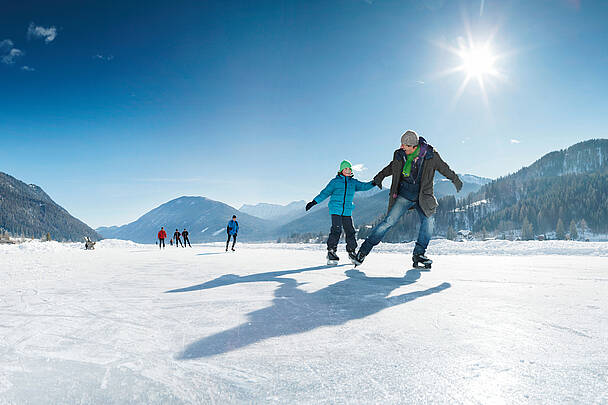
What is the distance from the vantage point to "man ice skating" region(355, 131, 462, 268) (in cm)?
539

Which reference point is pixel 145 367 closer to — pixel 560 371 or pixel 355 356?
pixel 355 356

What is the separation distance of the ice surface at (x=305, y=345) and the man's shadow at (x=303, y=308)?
2 centimetres

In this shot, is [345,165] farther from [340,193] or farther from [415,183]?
[415,183]

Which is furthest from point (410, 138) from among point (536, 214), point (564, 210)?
point (564, 210)

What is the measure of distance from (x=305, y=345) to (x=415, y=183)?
14.0ft

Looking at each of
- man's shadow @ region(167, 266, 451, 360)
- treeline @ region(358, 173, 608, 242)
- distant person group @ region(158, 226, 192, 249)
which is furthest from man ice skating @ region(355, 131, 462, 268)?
treeline @ region(358, 173, 608, 242)

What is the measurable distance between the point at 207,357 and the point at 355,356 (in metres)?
0.79

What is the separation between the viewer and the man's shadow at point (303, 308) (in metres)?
1.91

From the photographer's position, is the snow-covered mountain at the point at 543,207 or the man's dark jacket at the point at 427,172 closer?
the man's dark jacket at the point at 427,172

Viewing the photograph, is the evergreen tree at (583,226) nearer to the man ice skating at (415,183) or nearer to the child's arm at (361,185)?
the child's arm at (361,185)

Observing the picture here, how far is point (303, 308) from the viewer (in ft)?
8.98

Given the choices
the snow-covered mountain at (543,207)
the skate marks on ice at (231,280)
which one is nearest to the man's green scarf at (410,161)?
the skate marks on ice at (231,280)

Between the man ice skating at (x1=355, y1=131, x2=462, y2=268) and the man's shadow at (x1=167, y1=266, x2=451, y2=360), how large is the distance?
1368 mm

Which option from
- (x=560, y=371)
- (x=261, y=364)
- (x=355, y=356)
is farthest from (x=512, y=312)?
(x=261, y=364)
